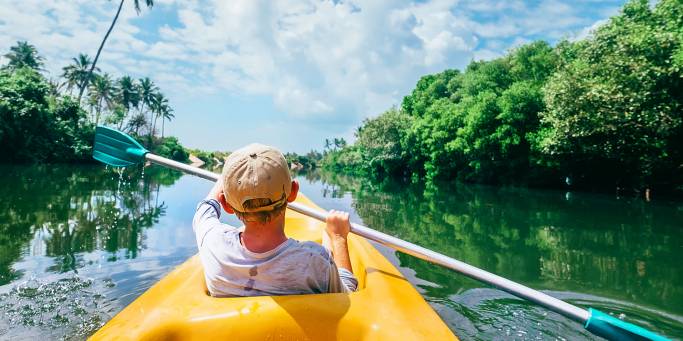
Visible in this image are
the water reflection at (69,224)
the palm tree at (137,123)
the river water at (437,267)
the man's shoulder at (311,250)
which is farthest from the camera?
the palm tree at (137,123)

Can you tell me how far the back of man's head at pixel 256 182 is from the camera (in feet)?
4.18

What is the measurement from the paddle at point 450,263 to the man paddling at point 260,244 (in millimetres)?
851

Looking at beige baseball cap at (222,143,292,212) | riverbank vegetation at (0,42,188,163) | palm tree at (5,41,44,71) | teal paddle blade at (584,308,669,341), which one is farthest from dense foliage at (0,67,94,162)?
teal paddle blade at (584,308,669,341)

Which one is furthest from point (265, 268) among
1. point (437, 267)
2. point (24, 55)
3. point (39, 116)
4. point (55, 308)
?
point (24, 55)

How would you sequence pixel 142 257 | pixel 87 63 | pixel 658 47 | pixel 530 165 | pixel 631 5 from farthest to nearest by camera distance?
pixel 87 63, pixel 530 165, pixel 631 5, pixel 658 47, pixel 142 257

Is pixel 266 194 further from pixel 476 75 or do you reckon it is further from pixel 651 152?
pixel 476 75

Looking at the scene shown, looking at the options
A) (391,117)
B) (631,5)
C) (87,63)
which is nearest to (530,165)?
(631,5)

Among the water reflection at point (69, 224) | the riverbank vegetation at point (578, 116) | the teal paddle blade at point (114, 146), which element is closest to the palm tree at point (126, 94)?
the riverbank vegetation at point (578, 116)

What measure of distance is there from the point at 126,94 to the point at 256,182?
48.1 metres

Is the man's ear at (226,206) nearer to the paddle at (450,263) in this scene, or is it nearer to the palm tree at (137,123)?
the paddle at (450,263)

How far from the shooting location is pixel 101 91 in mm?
40375

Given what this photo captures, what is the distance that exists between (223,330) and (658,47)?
15671mm

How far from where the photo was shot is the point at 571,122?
1438 centimetres

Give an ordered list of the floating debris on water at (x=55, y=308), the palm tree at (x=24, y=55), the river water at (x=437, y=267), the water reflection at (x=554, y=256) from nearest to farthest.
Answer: the floating debris on water at (x=55, y=308), the river water at (x=437, y=267), the water reflection at (x=554, y=256), the palm tree at (x=24, y=55)
